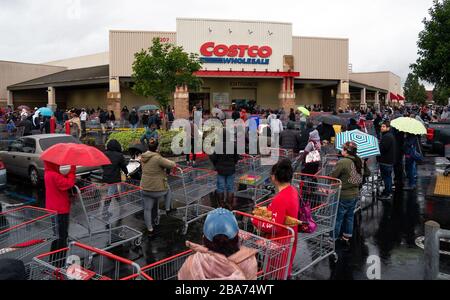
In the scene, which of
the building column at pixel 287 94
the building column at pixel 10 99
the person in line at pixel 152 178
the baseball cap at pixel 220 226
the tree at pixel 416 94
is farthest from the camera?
the tree at pixel 416 94

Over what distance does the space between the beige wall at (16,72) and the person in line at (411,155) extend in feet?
141

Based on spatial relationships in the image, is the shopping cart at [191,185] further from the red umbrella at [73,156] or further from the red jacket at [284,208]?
the red jacket at [284,208]

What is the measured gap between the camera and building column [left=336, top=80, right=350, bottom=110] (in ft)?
120

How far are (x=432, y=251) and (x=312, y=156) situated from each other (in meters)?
5.17

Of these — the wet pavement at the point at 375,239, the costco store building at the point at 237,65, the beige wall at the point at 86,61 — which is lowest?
the wet pavement at the point at 375,239

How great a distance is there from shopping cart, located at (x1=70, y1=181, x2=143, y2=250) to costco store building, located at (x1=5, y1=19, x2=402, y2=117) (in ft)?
80.9

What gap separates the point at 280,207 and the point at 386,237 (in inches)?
150

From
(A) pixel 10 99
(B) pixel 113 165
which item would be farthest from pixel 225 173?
(A) pixel 10 99

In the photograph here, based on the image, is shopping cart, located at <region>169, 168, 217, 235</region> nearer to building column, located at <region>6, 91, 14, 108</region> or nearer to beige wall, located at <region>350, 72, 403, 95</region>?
building column, located at <region>6, 91, 14, 108</region>

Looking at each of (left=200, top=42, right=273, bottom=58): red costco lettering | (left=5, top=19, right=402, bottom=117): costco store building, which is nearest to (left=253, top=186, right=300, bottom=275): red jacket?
(left=5, top=19, right=402, bottom=117): costco store building

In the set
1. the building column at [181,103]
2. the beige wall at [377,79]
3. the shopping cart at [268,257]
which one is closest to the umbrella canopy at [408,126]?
the shopping cart at [268,257]

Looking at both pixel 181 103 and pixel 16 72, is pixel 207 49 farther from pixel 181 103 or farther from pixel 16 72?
pixel 16 72

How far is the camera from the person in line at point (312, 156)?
9.88 metres

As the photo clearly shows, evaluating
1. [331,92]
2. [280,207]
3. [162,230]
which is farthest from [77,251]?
[331,92]
